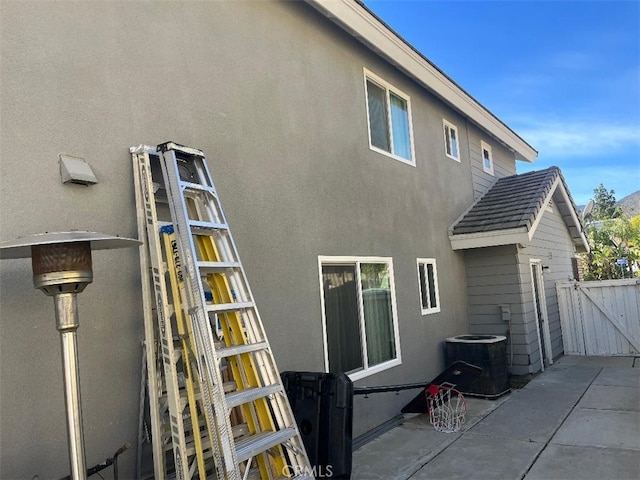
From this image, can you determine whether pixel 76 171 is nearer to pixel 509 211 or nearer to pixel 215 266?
pixel 215 266

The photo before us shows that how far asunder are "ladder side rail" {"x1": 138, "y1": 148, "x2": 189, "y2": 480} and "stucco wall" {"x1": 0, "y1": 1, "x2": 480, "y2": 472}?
0.52 ft

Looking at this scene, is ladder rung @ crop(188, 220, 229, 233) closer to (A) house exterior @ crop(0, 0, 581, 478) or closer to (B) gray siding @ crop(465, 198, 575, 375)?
(A) house exterior @ crop(0, 0, 581, 478)

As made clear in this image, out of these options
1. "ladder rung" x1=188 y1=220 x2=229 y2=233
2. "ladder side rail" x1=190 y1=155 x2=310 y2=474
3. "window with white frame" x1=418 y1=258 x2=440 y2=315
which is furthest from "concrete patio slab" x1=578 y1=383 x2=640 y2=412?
"ladder rung" x1=188 y1=220 x2=229 y2=233

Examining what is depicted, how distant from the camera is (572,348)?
10.5 metres

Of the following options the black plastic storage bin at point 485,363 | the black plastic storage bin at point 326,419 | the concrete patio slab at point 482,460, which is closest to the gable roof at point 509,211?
the black plastic storage bin at point 485,363

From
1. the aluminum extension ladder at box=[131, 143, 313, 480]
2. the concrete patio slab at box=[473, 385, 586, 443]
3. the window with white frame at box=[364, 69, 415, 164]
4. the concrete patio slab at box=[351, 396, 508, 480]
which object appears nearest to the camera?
the aluminum extension ladder at box=[131, 143, 313, 480]

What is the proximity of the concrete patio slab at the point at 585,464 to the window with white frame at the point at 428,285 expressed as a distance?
117 inches

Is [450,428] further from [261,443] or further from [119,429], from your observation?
[119,429]

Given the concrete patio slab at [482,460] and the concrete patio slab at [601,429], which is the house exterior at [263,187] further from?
the concrete patio slab at [601,429]

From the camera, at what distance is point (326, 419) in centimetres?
351

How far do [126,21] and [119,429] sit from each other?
2967 millimetres

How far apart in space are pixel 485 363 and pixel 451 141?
15.6ft

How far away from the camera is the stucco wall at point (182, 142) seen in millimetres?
2615

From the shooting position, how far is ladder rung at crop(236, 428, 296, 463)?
259 cm
